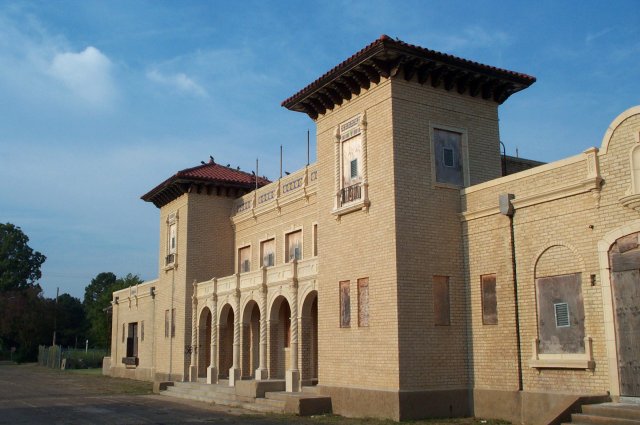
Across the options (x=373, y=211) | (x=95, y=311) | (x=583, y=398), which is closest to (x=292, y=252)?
(x=373, y=211)

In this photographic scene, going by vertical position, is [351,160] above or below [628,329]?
above

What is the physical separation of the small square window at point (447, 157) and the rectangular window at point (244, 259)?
14.2 meters

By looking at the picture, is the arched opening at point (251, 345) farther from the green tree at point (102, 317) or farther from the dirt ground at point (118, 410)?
the green tree at point (102, 317)

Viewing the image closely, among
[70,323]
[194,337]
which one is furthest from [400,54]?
[70,323]

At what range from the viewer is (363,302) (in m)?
19.4

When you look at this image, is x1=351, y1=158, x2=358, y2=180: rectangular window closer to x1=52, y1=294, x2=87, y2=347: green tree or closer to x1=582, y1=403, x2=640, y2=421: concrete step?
x1=582, y1=403, x2=640, y2=421: concrete step

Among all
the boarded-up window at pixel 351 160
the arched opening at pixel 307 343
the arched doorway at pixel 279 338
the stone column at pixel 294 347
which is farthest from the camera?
the arched doorway at pixel 279 338

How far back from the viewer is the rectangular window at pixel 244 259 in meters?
31.8

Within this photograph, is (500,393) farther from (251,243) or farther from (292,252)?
(251,243)

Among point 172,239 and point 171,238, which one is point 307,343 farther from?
point 171,238

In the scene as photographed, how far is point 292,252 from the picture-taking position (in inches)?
1115

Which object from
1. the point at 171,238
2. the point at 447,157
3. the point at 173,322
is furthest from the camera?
the point at 171,238

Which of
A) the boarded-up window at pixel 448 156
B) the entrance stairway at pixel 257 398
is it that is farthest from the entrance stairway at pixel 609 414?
the entrance stairway at pixel 257 398

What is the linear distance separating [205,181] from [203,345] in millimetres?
7670
